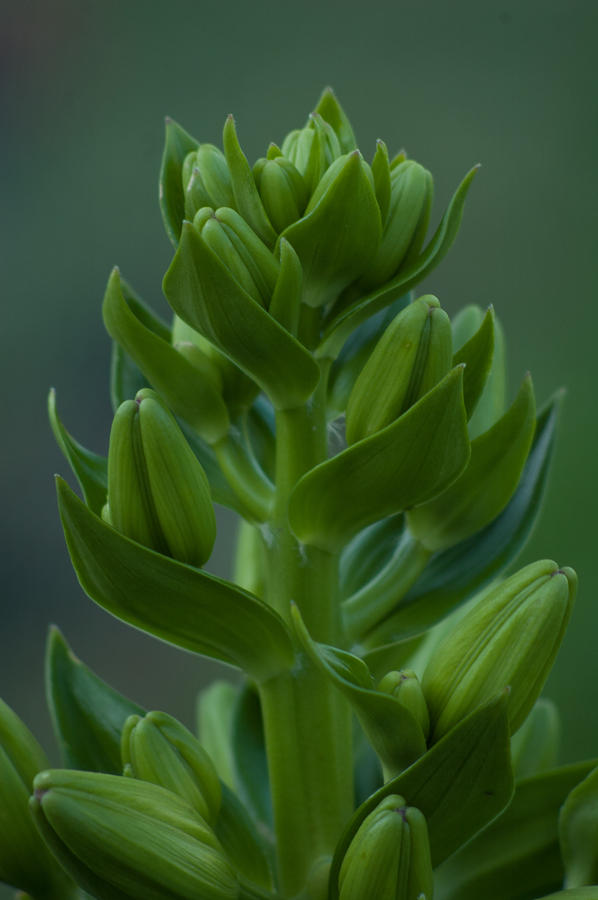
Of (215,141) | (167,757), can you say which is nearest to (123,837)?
(167,757)

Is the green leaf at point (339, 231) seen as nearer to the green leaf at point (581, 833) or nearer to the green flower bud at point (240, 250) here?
the green flower bud at point (240, 250)

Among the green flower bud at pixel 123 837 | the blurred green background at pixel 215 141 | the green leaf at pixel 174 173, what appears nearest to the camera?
the green flower bud at pixel 123 837

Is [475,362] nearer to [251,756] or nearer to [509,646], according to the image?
[509,646]

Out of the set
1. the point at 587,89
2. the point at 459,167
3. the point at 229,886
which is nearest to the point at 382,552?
the point at 229,886

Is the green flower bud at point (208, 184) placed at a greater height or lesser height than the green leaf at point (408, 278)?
greater

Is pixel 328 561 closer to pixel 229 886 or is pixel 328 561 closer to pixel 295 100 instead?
pixel 229 886

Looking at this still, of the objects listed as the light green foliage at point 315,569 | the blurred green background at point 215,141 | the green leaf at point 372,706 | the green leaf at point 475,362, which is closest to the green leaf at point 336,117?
the light green foliage at point 315,569
